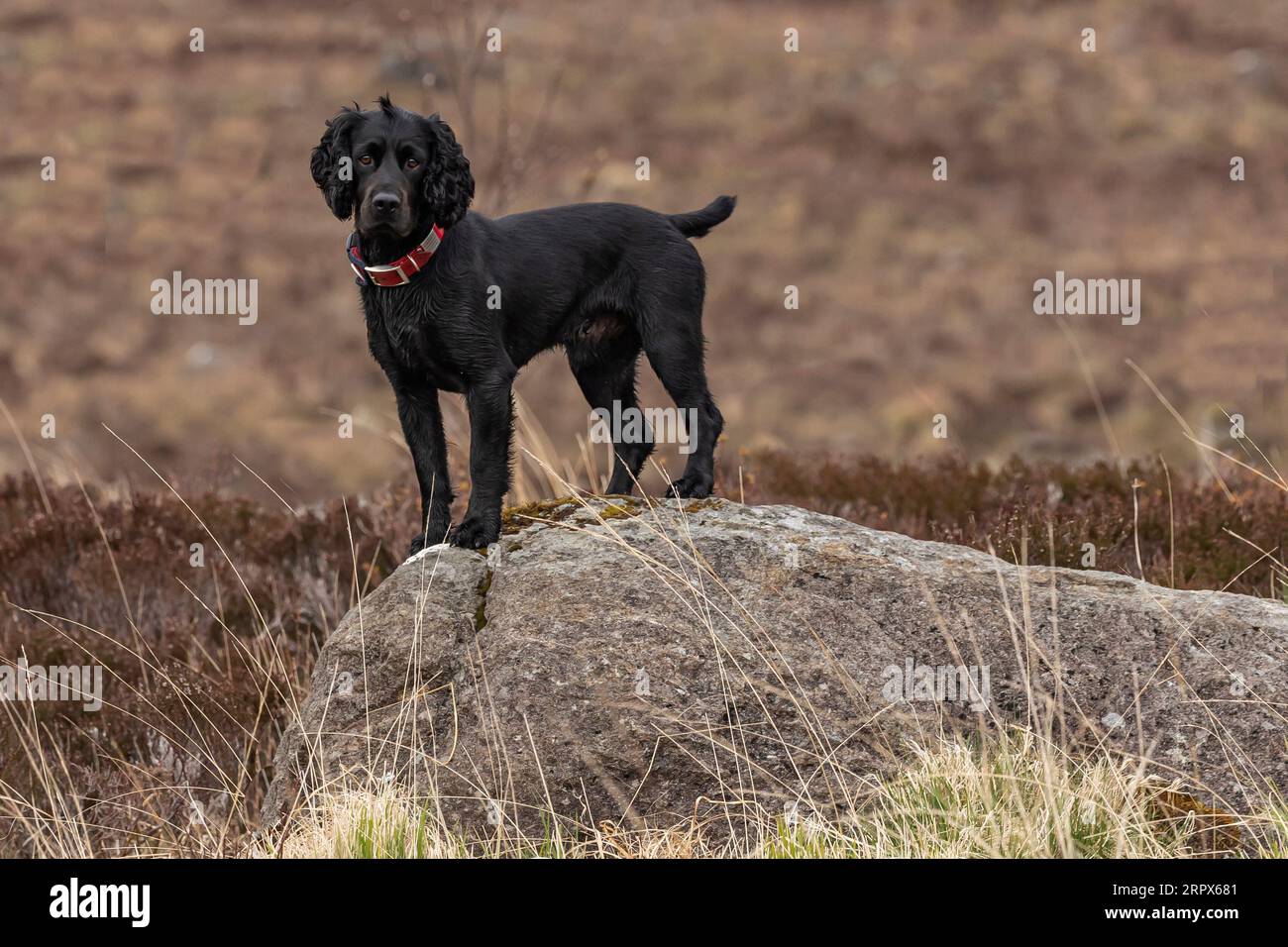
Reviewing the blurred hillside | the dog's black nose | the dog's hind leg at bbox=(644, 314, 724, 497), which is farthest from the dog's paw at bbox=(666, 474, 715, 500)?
the blurred hillside

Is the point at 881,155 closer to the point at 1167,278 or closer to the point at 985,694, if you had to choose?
the point at 1167,278

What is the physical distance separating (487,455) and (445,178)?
93 cm

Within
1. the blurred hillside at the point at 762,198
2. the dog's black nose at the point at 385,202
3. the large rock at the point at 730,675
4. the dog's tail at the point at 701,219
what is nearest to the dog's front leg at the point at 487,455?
the large rock at the point at 730,675

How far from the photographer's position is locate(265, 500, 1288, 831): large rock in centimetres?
412

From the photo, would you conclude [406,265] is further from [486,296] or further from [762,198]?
[762,198]

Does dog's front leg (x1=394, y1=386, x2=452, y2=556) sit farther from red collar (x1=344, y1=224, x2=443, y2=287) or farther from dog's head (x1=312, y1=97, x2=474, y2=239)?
dog's head (x1=312, y1=97, x2=474, y2=239)

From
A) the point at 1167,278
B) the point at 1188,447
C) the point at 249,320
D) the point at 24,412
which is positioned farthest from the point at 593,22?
the point at 249,320

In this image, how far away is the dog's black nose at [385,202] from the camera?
4.08 metres

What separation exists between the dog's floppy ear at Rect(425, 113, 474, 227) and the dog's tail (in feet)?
3.64

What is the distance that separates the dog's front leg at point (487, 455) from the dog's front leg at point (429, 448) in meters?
0.10

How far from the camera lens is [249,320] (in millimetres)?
6559

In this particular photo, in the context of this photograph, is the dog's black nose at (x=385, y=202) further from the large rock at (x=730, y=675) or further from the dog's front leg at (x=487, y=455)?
the large rock at (x=730, y=675)

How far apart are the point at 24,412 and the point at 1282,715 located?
921 inches

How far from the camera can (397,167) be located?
420 cm
